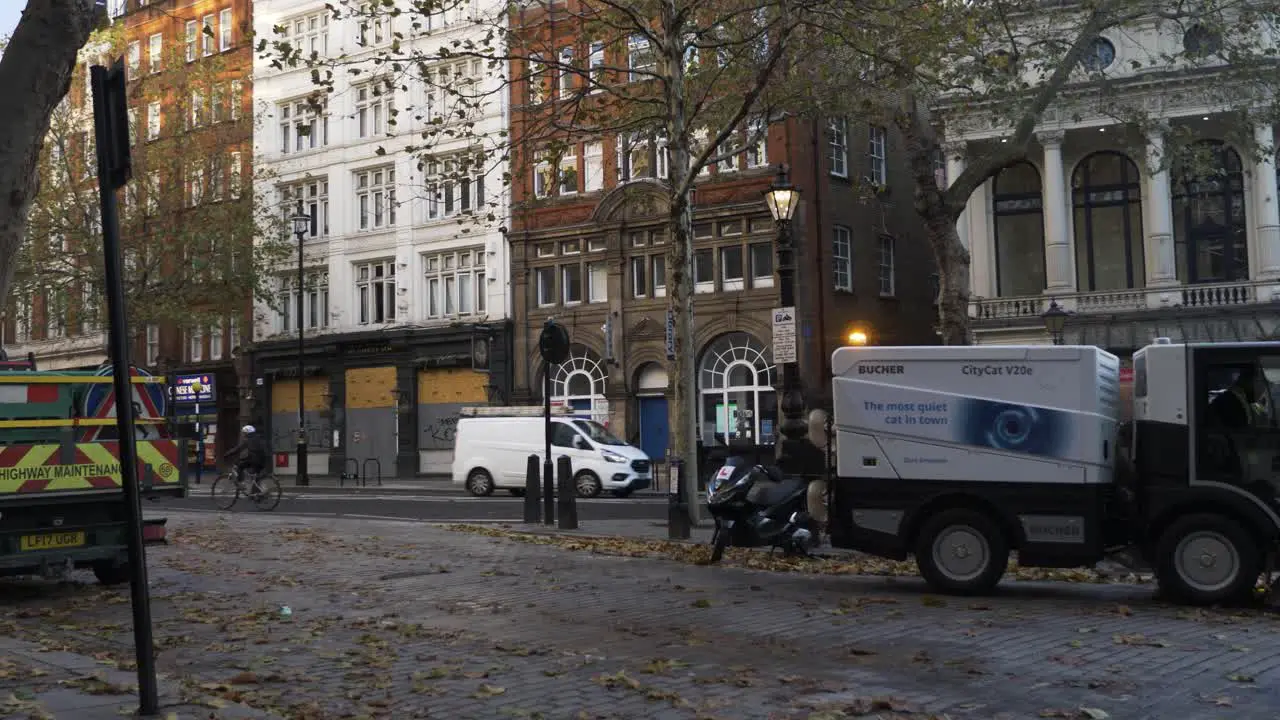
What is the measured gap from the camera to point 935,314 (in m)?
44.5

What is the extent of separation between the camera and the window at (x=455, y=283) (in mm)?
45125

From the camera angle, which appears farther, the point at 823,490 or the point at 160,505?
the point at 160,505

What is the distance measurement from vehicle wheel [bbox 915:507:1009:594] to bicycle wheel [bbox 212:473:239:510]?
18675 millimetres

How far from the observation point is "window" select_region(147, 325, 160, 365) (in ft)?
183

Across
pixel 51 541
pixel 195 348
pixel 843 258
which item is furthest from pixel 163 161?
pixel 51 541

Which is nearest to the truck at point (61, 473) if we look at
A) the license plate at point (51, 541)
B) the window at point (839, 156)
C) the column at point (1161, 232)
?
the license plate at point (51, 541)

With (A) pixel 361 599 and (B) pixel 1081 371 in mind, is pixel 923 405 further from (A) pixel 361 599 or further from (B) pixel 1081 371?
(A) pixel 361 599

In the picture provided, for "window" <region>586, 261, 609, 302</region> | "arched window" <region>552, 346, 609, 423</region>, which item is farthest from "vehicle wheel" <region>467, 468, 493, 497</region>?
→ "window" <region>586, 261, 609, 302</region>

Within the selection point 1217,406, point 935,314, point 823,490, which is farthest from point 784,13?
point 935,314

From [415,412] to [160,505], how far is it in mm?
18377

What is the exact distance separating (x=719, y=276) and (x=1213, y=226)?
14.8 metres

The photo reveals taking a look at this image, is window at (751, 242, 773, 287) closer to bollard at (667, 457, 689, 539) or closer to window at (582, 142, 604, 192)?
window at (582, 142, 604, 192)

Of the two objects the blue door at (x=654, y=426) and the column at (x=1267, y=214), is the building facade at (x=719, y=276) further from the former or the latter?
the column at (x=1267, y=214)

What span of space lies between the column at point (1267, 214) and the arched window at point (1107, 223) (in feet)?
11.6
